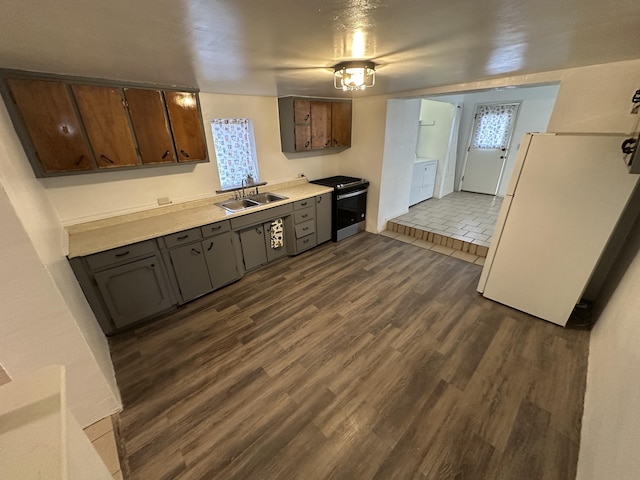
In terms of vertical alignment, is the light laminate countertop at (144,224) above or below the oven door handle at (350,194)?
above

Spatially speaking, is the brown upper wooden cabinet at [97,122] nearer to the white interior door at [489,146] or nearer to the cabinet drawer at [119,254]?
the cabinet drawer at [119,254]

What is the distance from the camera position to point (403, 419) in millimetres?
1629

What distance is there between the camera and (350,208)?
4047 mm

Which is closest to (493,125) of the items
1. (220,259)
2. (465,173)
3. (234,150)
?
(465,173)

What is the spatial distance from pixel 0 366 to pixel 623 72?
14.5 ft

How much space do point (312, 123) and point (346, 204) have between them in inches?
50.4

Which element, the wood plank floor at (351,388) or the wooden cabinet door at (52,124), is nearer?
the wood plank floor at (351,388)

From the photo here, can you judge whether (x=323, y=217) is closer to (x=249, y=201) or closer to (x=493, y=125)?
(x=249, y=201)

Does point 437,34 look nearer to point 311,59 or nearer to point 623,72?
point 311,59

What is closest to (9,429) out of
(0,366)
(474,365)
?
(0,366)

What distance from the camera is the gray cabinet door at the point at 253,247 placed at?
3.02 m

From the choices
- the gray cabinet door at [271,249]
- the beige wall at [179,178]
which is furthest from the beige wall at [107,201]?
the gray cabinet door at [271,249]

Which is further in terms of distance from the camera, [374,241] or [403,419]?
[374,241]

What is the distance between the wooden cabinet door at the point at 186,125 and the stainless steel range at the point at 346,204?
73.8 inches
